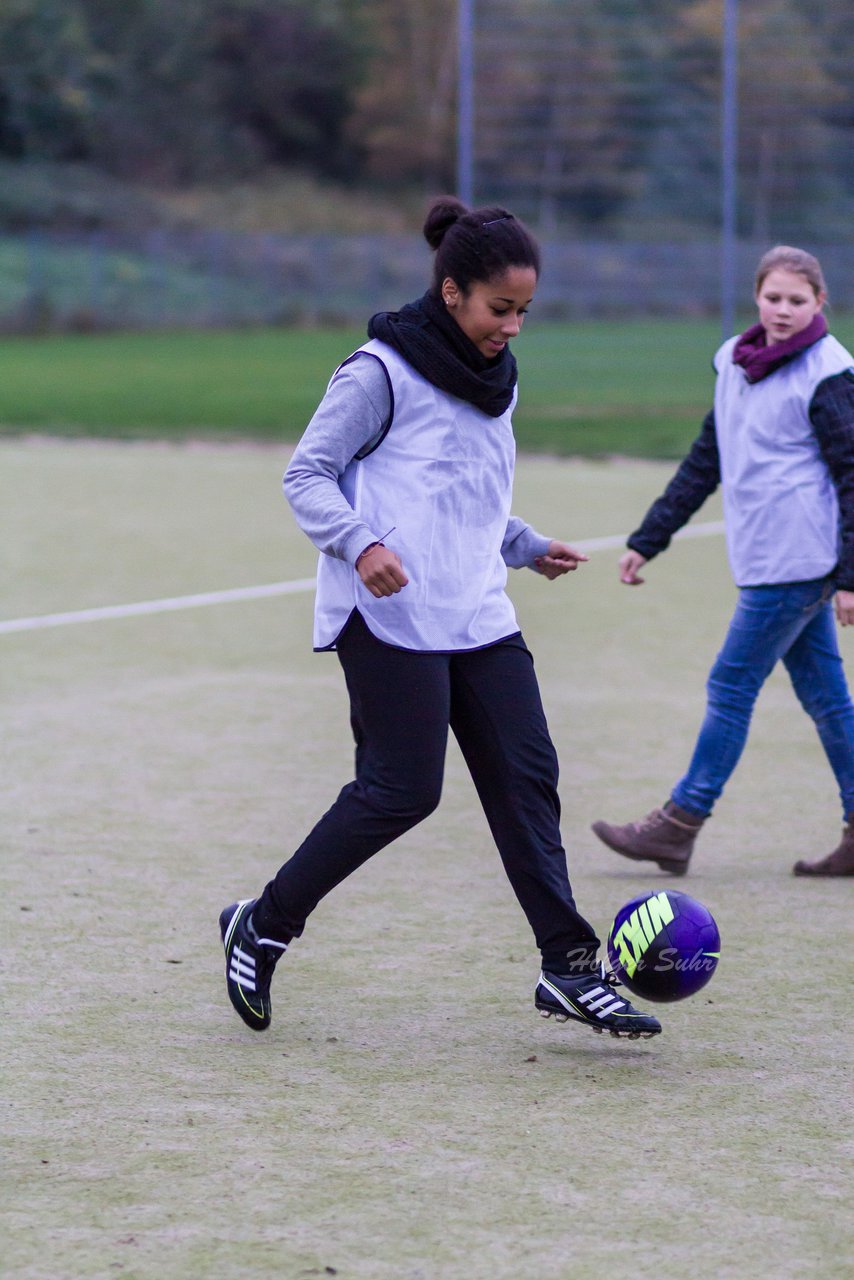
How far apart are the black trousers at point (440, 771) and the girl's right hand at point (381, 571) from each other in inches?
10.7

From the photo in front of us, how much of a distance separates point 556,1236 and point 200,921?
84.3 inches

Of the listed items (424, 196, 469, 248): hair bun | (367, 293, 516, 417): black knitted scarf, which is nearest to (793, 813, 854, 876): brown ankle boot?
(367, 293, 516, 417): black knitted scarf

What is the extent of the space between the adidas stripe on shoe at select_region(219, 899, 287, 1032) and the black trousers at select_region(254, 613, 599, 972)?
0.14 ft

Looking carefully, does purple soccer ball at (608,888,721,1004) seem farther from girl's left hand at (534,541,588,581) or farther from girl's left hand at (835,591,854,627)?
girl's left hand at (835,591,854,627)

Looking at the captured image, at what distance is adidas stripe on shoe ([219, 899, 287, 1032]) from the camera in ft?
14.9

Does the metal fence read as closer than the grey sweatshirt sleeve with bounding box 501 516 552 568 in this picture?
No

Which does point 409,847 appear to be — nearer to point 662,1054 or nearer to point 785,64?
point 662,1054

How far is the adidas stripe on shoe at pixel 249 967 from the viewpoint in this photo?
14.9 ft

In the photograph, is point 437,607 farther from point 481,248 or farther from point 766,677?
point 766,677

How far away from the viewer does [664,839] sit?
594cm

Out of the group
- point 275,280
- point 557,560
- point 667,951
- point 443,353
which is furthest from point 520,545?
point 275,280

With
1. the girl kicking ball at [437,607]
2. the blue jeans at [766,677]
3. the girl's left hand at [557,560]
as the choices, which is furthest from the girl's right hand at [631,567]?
the girl kicking ball at [437,607]

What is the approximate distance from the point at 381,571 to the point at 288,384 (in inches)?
958

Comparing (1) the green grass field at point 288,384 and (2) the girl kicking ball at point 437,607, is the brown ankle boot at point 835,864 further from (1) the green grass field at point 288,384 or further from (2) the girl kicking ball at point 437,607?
(1) the green grass field at point 288,384
